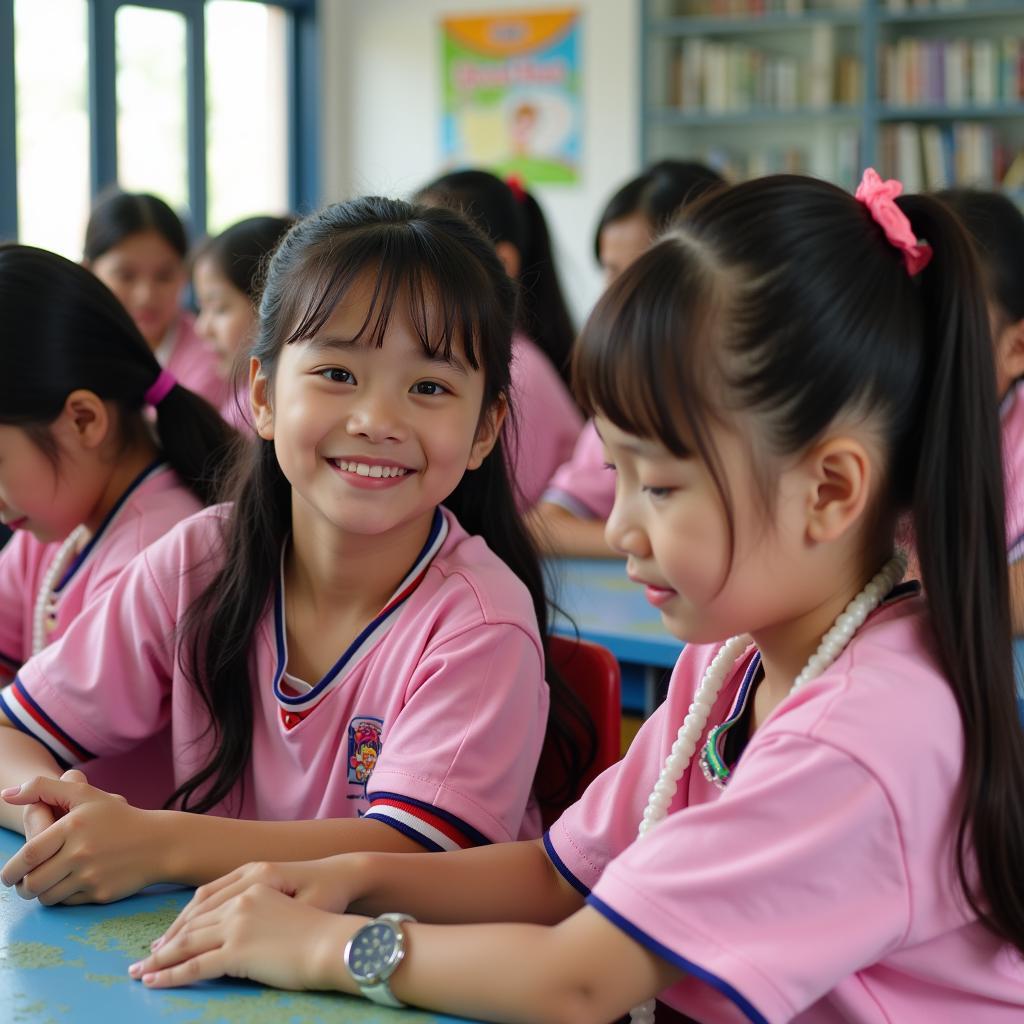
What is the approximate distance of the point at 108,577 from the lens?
1.75 meters

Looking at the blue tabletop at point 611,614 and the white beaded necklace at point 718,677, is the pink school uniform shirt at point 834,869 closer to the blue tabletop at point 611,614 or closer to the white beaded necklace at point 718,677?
the white beaded necklace at point 718,677

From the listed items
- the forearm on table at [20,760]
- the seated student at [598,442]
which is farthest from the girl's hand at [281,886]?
the seated student at [598,442]

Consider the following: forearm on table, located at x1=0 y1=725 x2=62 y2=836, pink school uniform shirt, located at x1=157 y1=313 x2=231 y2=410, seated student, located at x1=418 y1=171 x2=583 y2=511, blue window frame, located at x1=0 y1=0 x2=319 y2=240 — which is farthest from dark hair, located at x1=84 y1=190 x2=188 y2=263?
forearm on table, located at x1=0 y1=725 x2=62 y2=836

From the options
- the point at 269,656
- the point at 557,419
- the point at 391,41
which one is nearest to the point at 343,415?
the point at 269,656

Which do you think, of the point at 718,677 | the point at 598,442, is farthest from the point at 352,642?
the point at 598,442

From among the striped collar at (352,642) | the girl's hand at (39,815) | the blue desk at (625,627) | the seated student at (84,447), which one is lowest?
the blue desk at (625,627)

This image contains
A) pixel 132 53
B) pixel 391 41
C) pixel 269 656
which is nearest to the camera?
pixel 269 656

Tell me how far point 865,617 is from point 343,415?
57 centimetres

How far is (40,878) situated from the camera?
1.11m

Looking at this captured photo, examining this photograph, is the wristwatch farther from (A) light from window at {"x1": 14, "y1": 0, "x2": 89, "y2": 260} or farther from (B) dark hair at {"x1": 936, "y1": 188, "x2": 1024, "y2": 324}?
(A) light from window at {"x1": 14, "y1": 0, "x2": 89, "y2": 260}

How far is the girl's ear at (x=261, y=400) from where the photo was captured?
1457 millimetres

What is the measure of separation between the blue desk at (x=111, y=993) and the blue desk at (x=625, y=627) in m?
0.71

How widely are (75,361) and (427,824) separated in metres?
0.78

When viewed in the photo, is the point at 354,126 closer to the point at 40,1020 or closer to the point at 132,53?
the point at 132,53
